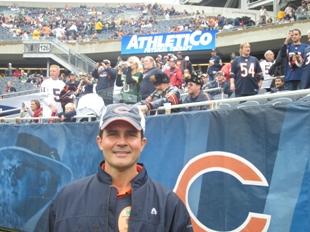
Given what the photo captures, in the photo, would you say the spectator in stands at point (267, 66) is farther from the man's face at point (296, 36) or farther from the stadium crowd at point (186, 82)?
the man's face at point (296, 36)

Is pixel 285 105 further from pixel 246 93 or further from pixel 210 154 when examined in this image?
pixel 246 93

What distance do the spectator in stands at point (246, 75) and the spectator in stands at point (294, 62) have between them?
45cm

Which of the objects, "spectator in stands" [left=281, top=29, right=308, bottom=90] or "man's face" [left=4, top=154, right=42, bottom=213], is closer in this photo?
"spectator in stands" [left=281, top=29, right=308, bottom=90]

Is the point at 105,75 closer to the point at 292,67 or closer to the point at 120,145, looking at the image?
the point at 292,67

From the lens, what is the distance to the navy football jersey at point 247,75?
23.5ft

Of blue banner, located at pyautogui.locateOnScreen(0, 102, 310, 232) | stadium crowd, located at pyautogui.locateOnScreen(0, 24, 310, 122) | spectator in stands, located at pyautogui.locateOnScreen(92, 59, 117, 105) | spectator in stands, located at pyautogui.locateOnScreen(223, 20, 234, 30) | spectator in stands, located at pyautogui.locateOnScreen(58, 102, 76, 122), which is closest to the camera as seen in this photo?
blue banner, located at pyautogui.locateOnScreen(0, 102, 310, 232)

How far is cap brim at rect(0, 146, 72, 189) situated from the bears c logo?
2800 millimetres

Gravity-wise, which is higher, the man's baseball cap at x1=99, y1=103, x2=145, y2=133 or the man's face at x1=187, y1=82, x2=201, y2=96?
the man's baseball cap at x1=99, y1=103, x2=145, y2=133

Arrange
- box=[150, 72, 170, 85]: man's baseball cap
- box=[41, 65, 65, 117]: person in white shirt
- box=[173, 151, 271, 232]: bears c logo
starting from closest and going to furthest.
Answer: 1. box=[173, 151, 271, 232]: bears c logo
2. box=[150, 72, 170, 85]: man's baseball cap
3. box=[41, 65, 65, 117]: person in white shirt

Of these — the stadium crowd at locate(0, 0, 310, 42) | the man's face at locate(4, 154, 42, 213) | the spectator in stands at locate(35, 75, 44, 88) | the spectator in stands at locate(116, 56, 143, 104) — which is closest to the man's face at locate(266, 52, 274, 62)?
the spectator in stands at locate(116, 56, 143, 104)

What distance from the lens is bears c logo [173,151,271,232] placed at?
3.99 m

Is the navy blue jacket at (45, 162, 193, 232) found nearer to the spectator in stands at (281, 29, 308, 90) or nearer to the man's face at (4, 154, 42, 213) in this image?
the spectator in stands at (281, 29, 308, 90)

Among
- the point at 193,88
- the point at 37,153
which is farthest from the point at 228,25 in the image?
the point at 193,88

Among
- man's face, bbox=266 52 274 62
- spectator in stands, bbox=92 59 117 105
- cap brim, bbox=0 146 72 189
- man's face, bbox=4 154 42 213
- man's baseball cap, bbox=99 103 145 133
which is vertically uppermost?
man's baseball cap, bbox=99 103 145 133
